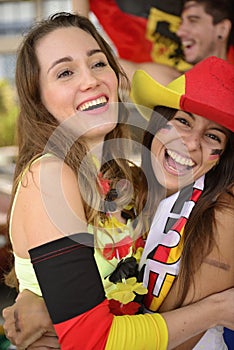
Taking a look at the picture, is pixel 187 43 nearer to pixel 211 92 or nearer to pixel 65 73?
pixel 211 92

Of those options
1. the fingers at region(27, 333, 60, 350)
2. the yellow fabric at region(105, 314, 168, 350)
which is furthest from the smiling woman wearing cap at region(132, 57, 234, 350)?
the fingers at region(27, 333, 60, 350)

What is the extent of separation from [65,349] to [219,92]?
679 millimetres

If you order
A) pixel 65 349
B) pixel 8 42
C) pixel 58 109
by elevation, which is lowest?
pixel 8 42

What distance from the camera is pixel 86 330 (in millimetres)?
1125

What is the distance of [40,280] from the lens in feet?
3.74

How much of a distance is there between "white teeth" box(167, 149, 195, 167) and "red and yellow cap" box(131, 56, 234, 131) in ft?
0.36

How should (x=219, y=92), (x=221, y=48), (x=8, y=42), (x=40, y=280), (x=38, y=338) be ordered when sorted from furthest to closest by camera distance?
(x=8, y=42)
(x=221, y=48)
(x=219, y=92)
(x=38, y=338)
(x=40, y=280)

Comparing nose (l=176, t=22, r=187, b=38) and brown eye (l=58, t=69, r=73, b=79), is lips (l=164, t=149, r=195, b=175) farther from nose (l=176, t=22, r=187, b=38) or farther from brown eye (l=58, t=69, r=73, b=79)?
nose (l=176, t=22, r=187, b=38)

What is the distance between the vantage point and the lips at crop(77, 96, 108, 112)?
1.33 meters

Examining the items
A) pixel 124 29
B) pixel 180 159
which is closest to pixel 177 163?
pixel 180 159

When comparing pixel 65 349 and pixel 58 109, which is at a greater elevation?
pixel 58 109

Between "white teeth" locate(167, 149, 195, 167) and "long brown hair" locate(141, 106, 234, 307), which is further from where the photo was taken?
"white teeth" locate(167, 149, 195, 167)

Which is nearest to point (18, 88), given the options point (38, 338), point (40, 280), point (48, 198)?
point (48, 198)

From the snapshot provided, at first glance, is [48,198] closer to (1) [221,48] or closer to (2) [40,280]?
(2) [40,280]
